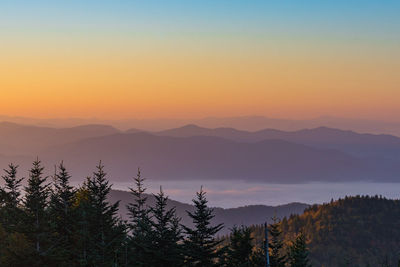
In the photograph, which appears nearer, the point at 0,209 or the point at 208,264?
the point at 208,264

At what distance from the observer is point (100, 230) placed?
47469 millimetres

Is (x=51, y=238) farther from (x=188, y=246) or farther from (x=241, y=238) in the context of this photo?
(x=241, y=238)

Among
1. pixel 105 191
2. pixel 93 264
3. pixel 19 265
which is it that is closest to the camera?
pixel 19 265

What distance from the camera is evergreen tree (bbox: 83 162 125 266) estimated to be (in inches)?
1666

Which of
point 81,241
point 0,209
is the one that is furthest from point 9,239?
point 0,209

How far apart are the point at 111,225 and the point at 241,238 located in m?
21.7

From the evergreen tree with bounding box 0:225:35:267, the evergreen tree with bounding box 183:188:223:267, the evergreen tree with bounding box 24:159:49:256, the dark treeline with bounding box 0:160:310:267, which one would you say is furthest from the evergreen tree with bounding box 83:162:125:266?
the evergreen tree with bounding box 183:188:223:267

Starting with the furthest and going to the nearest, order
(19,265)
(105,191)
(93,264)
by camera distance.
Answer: (105,191), (93,264), (19,265)

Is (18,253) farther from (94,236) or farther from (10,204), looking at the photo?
(10,204)

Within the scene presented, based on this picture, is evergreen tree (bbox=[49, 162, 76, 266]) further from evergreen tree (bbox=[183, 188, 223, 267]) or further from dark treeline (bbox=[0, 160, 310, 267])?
evergreen tree (bbox=[183, 188, 223, 267])

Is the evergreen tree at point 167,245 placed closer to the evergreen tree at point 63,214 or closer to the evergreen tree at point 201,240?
the evergreen tree at point 201,240

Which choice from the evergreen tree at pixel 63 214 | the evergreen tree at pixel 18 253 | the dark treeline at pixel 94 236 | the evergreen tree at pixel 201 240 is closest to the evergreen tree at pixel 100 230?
the dark treeline at pixel 94 236

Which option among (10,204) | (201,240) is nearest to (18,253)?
(201,240)

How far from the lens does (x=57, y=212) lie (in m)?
48.4
